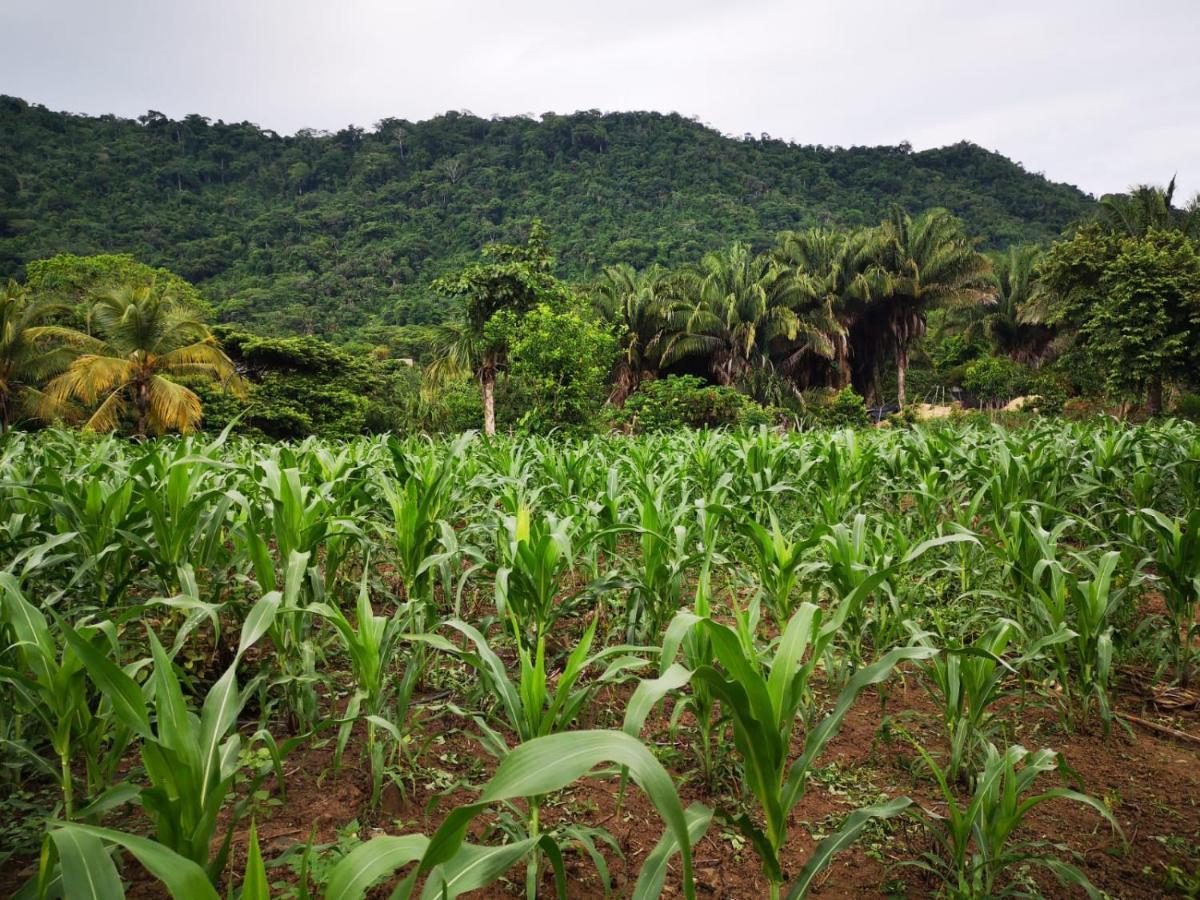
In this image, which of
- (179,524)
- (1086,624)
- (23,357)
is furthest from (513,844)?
(23,357)

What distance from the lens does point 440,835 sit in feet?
2.72

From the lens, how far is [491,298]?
20.2 metres

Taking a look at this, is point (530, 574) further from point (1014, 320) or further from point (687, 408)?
point (1014, 320)

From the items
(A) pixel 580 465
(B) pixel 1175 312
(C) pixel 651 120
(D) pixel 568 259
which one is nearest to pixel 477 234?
(D) pixel 568 259

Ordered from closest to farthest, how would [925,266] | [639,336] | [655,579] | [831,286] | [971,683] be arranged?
[971,683] < [655,579] < [639,336] < [925,266] < [831,286]

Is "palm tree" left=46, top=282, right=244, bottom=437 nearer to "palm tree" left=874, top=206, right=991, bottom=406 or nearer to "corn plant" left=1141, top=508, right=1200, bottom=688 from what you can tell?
"corn plant" left=1141, top=508, right=1200, bottom=688

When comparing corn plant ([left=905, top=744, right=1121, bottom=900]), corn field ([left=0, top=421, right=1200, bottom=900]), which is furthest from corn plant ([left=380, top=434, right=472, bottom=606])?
corn plant ([left=905, top=744, right=1121, bottom=900])

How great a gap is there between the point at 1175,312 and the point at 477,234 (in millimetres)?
57051

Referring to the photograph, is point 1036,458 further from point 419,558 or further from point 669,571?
point 419,558

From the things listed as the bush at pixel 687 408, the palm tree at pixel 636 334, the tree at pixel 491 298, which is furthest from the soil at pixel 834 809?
the palm tree at pixel 636 334

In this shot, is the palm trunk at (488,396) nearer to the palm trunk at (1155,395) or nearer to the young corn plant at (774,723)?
the young corn plant at (774,723)

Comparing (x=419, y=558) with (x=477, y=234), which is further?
(x=477, y=234)

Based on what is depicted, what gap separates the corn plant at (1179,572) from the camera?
8.59 feet

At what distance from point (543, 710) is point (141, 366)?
19671 mm
